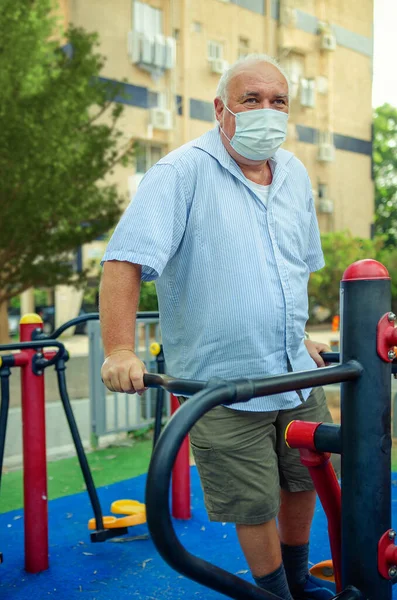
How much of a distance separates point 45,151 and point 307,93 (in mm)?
8816

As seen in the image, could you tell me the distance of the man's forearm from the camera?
1.72 m

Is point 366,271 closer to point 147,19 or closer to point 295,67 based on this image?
point 147,19

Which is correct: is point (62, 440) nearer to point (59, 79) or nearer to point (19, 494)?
point (19, 494)

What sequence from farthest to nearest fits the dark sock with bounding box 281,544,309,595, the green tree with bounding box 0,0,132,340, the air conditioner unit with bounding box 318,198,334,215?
the air conditioner unit with bounding box 318,198,334,215 < the green tree with bounding box 0,0,132,340 < the dark sock with bounding box 281,544,309,595

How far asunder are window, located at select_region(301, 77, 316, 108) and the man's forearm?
56.9ft

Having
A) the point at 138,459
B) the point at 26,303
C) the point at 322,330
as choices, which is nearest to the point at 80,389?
the point at 138,459

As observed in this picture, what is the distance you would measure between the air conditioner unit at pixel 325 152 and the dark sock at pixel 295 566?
17.5 m

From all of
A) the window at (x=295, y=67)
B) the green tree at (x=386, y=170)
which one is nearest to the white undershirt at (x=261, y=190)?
the window at (x=295, y=67)

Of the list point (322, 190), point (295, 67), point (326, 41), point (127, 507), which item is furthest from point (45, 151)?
point (326, 41)

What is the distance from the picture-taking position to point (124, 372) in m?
1.56

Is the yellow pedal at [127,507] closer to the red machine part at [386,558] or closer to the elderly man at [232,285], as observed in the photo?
the elderly man at [232,285]

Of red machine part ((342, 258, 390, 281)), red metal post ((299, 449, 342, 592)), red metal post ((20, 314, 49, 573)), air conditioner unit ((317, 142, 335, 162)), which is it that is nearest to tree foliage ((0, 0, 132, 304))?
air conditioner unit ((317, 142, 335, 162))

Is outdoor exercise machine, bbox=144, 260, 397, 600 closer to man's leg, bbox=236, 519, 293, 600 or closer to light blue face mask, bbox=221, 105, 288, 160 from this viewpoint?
man's leg, bbox=236, 519, 293, 600

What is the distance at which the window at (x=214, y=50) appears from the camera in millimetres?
16734
